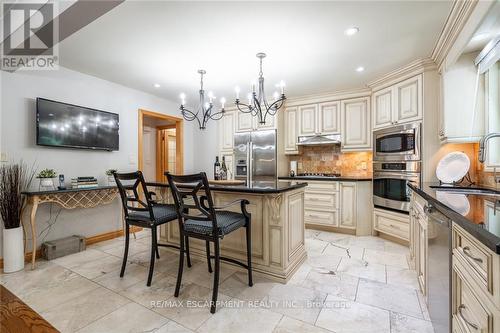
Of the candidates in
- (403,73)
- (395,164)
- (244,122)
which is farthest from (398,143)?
(244,122)

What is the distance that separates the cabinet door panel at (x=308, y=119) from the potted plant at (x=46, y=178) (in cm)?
373

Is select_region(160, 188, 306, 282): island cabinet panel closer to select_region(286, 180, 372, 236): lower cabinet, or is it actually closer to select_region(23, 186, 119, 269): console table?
select_region(286, 180, 372, 236): lower cabinet

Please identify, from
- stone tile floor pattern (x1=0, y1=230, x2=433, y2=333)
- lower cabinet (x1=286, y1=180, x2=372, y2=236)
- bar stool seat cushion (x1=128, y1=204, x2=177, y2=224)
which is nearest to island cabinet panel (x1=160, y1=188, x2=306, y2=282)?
stone tile floor pattern (x1=0, y1=230, x2=433, y2=333)

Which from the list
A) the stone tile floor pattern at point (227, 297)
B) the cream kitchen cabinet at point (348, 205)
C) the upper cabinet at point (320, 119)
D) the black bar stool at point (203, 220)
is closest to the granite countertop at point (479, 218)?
the stone tile floor pattern at point (227, 297)

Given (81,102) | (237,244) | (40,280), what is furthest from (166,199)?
(81,102)

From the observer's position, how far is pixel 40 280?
224cm

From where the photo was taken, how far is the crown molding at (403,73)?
278cm

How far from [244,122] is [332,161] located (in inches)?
73.6

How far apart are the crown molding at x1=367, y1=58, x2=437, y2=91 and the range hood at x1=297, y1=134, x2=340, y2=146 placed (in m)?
0.95

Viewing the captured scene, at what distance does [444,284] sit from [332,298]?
877mm

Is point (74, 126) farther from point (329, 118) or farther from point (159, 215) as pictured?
point (329, 118)

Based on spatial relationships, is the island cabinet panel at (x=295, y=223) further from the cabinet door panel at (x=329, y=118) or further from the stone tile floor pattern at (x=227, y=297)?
the cabinet door panel at (x=329, y=118)

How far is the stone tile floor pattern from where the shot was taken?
5.25 feet

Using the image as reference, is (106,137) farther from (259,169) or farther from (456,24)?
(456,24)
